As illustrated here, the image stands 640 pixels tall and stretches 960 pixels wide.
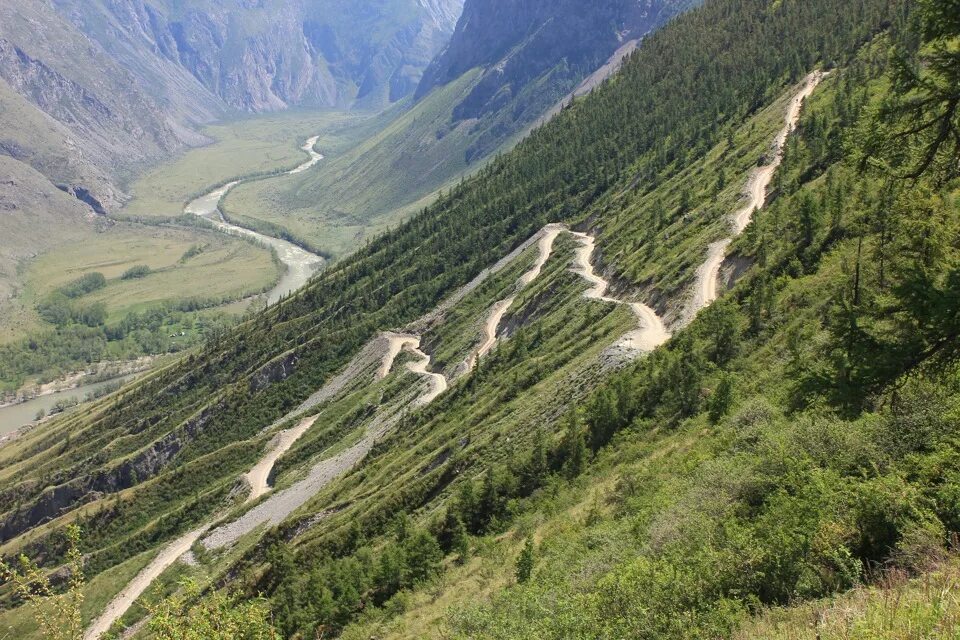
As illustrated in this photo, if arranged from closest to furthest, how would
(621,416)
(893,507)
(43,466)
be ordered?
1. (893,507)
2. (621,416)
3. (43,466)

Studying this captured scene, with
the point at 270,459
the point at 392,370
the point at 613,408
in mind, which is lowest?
the point at 613,408

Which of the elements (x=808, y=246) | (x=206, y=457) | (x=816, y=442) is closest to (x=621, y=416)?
(x=808, y=246)

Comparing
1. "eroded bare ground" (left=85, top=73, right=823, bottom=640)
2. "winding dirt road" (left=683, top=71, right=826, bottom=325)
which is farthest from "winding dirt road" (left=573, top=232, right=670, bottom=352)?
"winding dirt road" (left=683, top=71, right=826, bottom=325)

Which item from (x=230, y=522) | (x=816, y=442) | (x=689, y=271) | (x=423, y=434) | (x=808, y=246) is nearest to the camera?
(x=816, y=442)

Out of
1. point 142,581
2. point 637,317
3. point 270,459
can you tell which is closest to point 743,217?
point 637,317

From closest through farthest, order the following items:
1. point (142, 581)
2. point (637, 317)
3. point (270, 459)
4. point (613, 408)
→ point (613, 408) < point (637, 317) < point (142, 581) < point (270, 459)

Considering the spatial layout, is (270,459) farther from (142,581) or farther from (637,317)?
(637,317)

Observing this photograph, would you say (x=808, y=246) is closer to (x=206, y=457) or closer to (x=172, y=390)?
(x=206, y=457)

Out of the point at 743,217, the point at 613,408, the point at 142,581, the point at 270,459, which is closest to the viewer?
the point at 613,408
